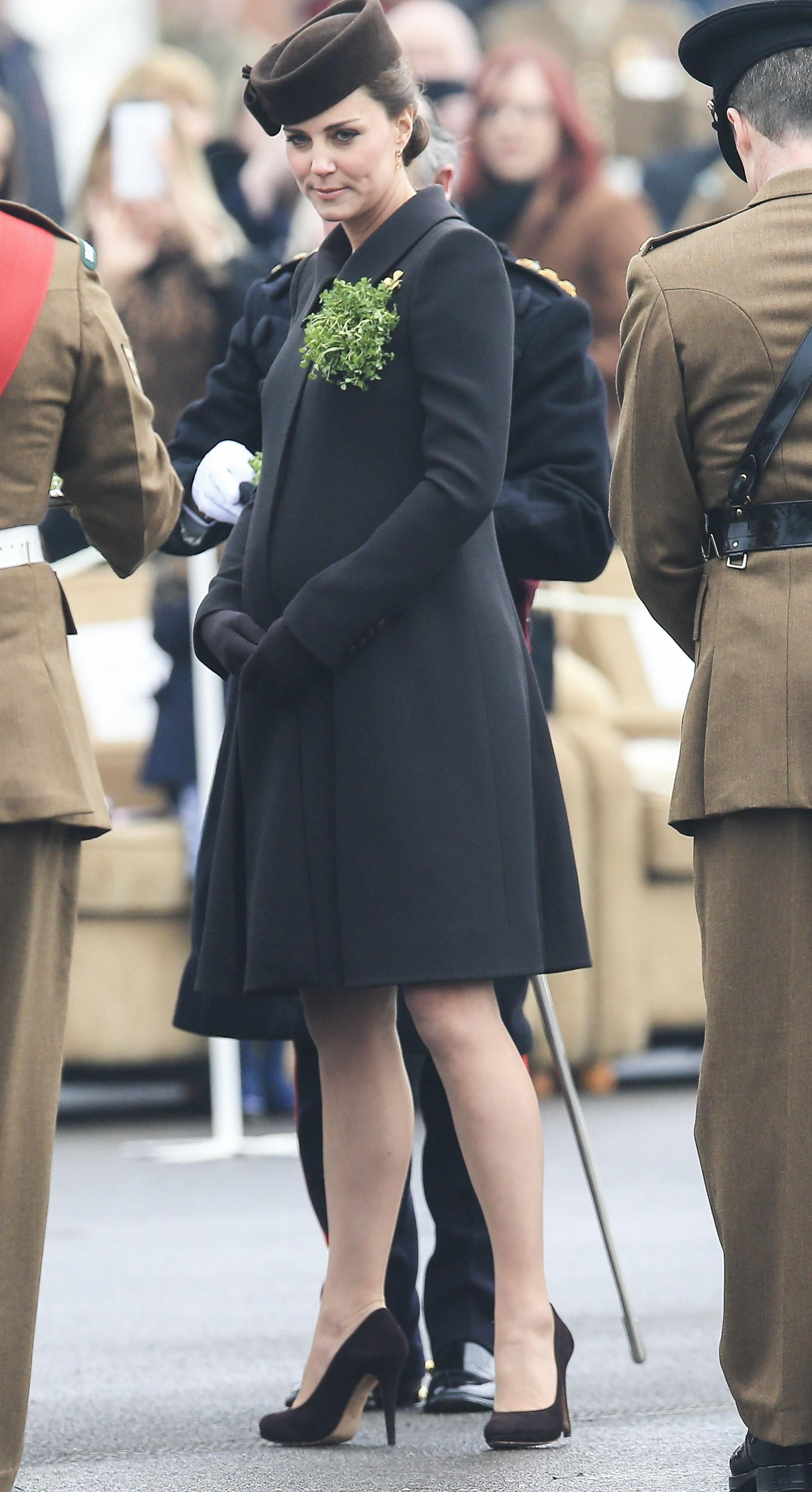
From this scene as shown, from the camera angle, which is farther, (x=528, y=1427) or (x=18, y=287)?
(x=528, y=1427)

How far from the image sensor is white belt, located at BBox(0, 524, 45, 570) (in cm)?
271

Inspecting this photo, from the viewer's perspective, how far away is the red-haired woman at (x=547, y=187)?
7.52m

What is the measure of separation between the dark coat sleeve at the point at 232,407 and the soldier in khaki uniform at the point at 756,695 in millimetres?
904

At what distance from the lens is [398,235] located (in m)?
3.09

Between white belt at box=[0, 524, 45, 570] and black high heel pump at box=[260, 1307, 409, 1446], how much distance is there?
42.5 inches

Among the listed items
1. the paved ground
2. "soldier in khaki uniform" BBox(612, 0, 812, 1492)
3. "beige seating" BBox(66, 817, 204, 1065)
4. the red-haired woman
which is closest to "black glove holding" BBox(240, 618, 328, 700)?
"soldier in khaki uniform" BBox(612, 0, 812, 1492)

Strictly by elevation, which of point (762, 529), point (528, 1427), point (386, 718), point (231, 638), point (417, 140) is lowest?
point (528, 1427)

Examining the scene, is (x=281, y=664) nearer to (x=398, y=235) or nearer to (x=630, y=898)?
(x=398, y=235)

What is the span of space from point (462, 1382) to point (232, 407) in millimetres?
1449

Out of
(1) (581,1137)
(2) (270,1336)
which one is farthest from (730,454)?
(2) (270,1336)

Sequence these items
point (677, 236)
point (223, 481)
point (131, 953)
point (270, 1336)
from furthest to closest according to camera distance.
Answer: point (131, 953) < point (270, 1336) < point (223, 481) < point (677, 236)

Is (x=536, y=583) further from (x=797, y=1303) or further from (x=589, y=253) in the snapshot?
(x=589, y=253)

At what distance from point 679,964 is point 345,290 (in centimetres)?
437

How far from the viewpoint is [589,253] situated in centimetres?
781
